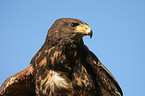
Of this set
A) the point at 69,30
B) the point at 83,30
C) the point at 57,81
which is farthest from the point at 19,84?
the point at 83,30

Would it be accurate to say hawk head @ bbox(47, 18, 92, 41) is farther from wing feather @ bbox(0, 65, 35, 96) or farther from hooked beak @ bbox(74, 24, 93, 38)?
wing feather @ bbox(0, 65, 35, 96)

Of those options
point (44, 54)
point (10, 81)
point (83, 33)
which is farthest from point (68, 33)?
point (10, 81)

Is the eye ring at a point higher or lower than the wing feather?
higher

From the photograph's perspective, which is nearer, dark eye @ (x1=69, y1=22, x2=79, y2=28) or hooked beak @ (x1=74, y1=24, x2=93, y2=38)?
hooked beak @ (x1=74, y1=24, x2=93, y2=38)

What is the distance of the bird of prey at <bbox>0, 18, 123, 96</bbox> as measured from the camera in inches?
116

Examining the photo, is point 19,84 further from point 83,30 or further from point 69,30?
point 83,30

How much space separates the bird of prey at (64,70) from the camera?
2943 millimetres

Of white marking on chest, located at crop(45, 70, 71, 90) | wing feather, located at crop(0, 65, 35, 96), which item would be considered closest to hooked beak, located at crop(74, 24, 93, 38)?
white marking on chest, located at crop(45, 70, 71, 90)

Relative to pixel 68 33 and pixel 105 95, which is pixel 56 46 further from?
pixel 105 95

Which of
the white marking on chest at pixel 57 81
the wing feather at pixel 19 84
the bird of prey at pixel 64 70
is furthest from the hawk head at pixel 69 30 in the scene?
the wing feather at pixel 19 84

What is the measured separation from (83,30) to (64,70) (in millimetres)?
515

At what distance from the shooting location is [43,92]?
9.64 ft

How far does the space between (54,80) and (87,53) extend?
57 cm

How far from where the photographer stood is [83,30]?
2.92 m
